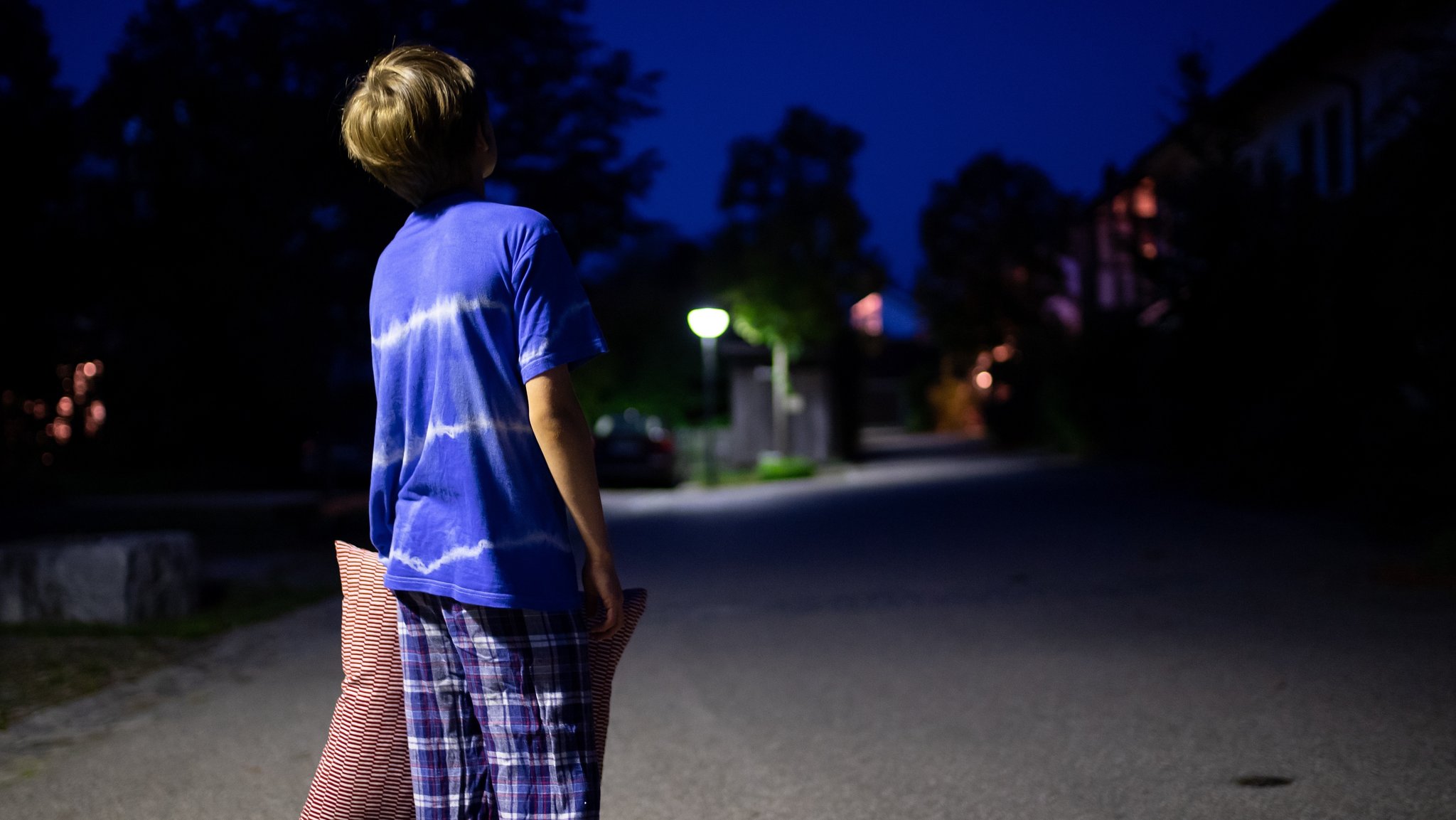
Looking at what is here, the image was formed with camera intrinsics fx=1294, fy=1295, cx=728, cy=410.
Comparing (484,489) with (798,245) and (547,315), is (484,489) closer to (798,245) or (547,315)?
(547,315)

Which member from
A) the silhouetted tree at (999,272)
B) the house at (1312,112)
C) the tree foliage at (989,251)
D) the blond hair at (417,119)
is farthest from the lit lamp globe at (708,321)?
the blond hair at (417,119)

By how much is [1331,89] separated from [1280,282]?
8.47m

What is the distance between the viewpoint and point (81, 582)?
782cm

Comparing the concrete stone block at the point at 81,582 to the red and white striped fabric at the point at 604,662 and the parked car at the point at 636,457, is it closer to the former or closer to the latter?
the red and white striped fabric at the point at 604,662

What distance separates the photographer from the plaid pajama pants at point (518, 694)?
209cm

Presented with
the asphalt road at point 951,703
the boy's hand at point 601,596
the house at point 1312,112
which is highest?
the house at point 1312,112

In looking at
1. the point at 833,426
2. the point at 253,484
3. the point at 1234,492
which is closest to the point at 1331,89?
the point at 1234,492

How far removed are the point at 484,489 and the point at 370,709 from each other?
1.67 ft

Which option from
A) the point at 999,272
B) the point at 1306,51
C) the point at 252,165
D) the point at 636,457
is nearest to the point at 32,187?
the point at 252,165

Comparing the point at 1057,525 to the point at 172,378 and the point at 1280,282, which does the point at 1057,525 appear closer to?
the point at 1280,282

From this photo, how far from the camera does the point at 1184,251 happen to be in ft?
47.3

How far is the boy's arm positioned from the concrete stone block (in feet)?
21.8

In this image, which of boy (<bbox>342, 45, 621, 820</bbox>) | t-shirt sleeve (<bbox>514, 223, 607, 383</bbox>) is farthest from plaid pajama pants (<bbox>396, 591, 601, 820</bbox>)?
t-shirt sleeve (<bbox>514, 223, 607, 383</bbox>)

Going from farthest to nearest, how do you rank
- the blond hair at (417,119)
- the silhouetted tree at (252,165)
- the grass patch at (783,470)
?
the grass patch at (783,470) < the silhouetted tree at (252,165) < the blond hair at (417,119)
